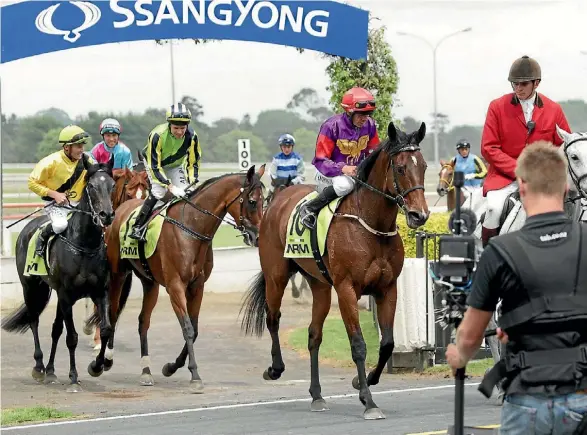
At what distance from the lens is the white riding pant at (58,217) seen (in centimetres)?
1376

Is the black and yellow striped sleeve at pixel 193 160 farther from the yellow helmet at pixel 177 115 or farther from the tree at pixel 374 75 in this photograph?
the tree at pixel 374 75

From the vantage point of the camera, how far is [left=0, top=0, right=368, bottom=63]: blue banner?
16125mm

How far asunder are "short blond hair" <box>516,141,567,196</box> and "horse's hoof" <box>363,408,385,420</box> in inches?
216

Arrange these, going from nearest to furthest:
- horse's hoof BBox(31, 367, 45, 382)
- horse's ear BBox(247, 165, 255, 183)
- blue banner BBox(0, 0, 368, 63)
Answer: horse's ear BBox(247, 165, 255, 183) → horse's hoof BBox(31, 367, 45, 382) → blue banner BBox(0, 0, 368, 63)

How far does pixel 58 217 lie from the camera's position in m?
13.9

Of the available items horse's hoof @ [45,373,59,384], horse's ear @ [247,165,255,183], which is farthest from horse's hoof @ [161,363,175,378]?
horse's ear @ [247,165,255,183]

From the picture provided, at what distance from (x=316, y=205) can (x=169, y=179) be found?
3407 mm

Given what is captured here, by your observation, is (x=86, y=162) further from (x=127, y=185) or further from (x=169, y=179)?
(x=127, y=185)

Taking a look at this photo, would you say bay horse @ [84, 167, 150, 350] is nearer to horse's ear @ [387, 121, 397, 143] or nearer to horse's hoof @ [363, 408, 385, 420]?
horse's ear @ [387, 121, 397, 143]

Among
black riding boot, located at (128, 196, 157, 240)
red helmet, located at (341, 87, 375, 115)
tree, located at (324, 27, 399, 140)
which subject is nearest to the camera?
red helmet, located at (341, 87, 375, 115)

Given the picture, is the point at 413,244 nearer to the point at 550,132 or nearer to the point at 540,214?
the point at 550,132

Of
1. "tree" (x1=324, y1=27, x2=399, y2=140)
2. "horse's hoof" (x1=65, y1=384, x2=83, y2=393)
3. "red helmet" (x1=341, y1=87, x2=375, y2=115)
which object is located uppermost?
"tree" (x1=324, y1=27, x2=399, y2=140)

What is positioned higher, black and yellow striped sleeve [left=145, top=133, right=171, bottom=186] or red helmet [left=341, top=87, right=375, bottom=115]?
red helmet [left=341, top=87, right=375, bottom=115]

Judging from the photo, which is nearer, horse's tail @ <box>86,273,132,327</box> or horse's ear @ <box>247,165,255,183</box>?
horse's ear @ <box>247,165,255,183</box>
